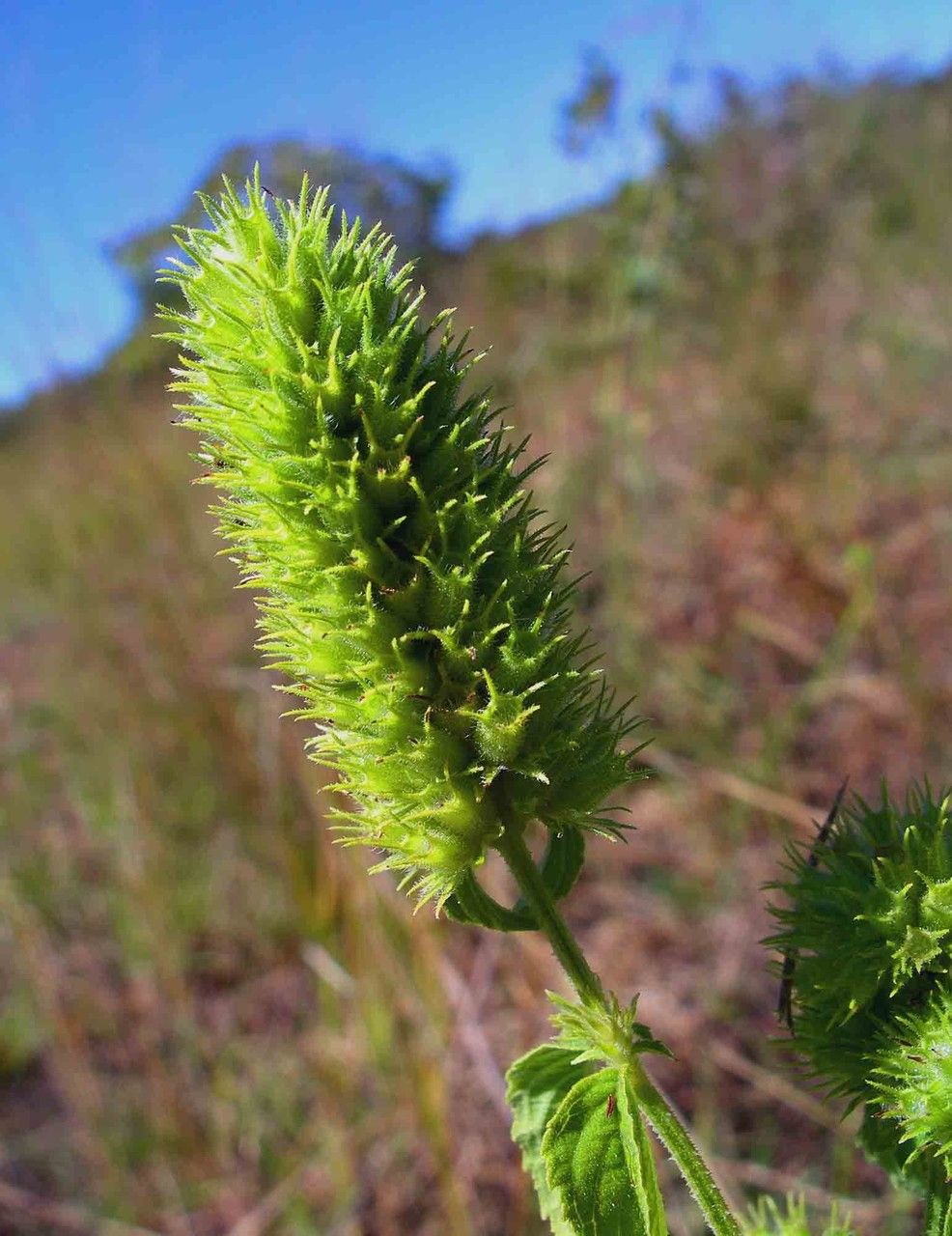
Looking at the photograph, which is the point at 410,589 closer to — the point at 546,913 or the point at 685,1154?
the point at 546,913

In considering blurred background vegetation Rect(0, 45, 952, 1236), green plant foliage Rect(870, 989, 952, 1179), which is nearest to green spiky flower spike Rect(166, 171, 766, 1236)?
green plant foliage Rect(870, 989, 952, 1179)

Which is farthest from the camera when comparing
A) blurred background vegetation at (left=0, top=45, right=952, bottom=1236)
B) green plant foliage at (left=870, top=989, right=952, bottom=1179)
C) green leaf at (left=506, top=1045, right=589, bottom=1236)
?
blurred background vegetation at (left=0, top=45, right=952, bottom=1236)

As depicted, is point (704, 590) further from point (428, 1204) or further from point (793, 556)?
point (428, 1204)

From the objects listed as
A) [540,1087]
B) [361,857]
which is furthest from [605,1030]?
[361,857]

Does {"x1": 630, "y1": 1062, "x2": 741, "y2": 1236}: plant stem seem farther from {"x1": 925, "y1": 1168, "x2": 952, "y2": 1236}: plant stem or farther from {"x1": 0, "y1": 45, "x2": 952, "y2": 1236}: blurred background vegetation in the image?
{"x1": 0, "y1": 45, "x2": 952, "y2": 1236}: blurred background vegetation

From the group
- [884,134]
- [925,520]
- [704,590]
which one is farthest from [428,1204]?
[884,134]

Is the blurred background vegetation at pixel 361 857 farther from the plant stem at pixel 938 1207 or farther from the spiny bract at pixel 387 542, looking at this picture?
the plant stem at pixel 938 1207
